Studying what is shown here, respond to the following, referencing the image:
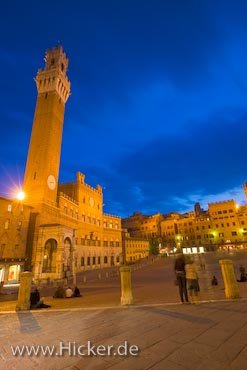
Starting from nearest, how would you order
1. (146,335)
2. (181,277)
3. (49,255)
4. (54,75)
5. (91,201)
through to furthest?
(146,335) → (181,277) → (49,255) → (54,75) → (91,201)

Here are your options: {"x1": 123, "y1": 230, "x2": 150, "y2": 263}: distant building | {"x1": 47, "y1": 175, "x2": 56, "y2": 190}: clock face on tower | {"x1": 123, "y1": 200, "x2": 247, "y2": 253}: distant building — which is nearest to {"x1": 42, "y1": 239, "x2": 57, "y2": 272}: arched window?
{"x1": 47, "y1": 175, "x2": 56, "y2": 190}: clock face on tower

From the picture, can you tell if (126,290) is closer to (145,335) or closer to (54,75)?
(145,335)

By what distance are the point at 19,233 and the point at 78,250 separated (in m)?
16.7

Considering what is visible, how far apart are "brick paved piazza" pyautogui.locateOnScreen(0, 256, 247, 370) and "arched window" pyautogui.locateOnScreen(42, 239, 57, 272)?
957 inches

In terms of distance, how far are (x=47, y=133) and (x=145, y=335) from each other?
42.5m

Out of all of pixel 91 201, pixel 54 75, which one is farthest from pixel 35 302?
pixel 54 75

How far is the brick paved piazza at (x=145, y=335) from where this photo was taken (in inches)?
142

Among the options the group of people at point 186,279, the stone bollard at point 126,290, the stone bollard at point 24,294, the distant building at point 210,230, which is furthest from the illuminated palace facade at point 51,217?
the distant building at point 210,230

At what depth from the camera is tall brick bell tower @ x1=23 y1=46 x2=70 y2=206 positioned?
3821 centimetres

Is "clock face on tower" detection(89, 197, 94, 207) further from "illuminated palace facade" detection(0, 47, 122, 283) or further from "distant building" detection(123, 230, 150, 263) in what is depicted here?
"distant building" detection(123, 230, 150, 263)

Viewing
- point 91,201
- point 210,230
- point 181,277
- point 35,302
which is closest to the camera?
point 181,277

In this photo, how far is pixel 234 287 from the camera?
859 cm

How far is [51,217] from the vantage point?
38.0 metres

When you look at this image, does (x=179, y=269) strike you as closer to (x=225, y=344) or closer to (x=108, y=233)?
(x=225, y=344)
